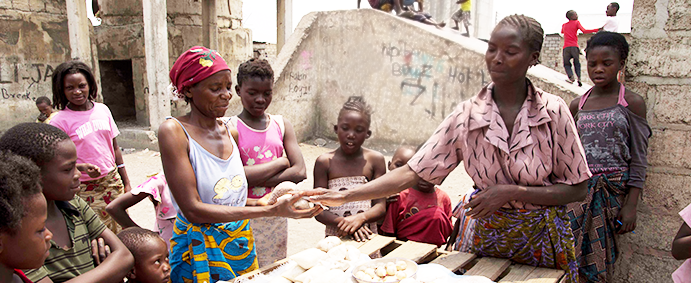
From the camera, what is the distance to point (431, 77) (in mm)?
7922

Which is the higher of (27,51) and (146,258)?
(27,51)

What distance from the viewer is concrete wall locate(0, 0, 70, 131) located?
8.76 meters

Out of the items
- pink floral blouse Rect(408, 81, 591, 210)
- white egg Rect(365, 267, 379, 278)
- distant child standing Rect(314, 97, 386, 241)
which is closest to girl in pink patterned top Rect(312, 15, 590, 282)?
pink floral blouse Rect(408, 81, 591, 210)

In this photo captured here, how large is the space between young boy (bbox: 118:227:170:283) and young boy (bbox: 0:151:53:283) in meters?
0.67

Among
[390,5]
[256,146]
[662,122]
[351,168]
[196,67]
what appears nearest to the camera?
[196,67]

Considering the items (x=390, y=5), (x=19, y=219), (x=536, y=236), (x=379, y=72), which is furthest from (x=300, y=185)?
(x=390, y=5)

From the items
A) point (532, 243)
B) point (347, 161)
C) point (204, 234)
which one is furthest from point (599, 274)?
point (204, 234)

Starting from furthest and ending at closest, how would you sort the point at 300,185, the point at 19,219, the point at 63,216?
the point at 300,185
the point at 63,216
the point at 19,219

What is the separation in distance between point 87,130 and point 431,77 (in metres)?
5.80

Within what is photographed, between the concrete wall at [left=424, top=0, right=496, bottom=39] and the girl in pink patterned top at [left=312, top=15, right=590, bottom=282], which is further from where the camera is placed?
the concrete wall at [left=424, top=0, right=496, bottom=39]

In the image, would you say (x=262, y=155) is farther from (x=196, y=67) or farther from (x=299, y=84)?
(x=299, y=84)

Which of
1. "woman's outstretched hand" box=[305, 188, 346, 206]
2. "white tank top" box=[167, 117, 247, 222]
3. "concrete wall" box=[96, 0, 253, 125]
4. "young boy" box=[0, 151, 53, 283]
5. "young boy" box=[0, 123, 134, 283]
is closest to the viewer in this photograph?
"young boy" box=[0, 151, 53, 283]

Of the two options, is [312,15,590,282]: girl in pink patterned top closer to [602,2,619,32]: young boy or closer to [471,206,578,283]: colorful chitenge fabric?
[471,206,578,283]: colorful chitenge fabric

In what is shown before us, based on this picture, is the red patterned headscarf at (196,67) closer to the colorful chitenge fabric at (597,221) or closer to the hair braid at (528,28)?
the hair braid at (528,28)
